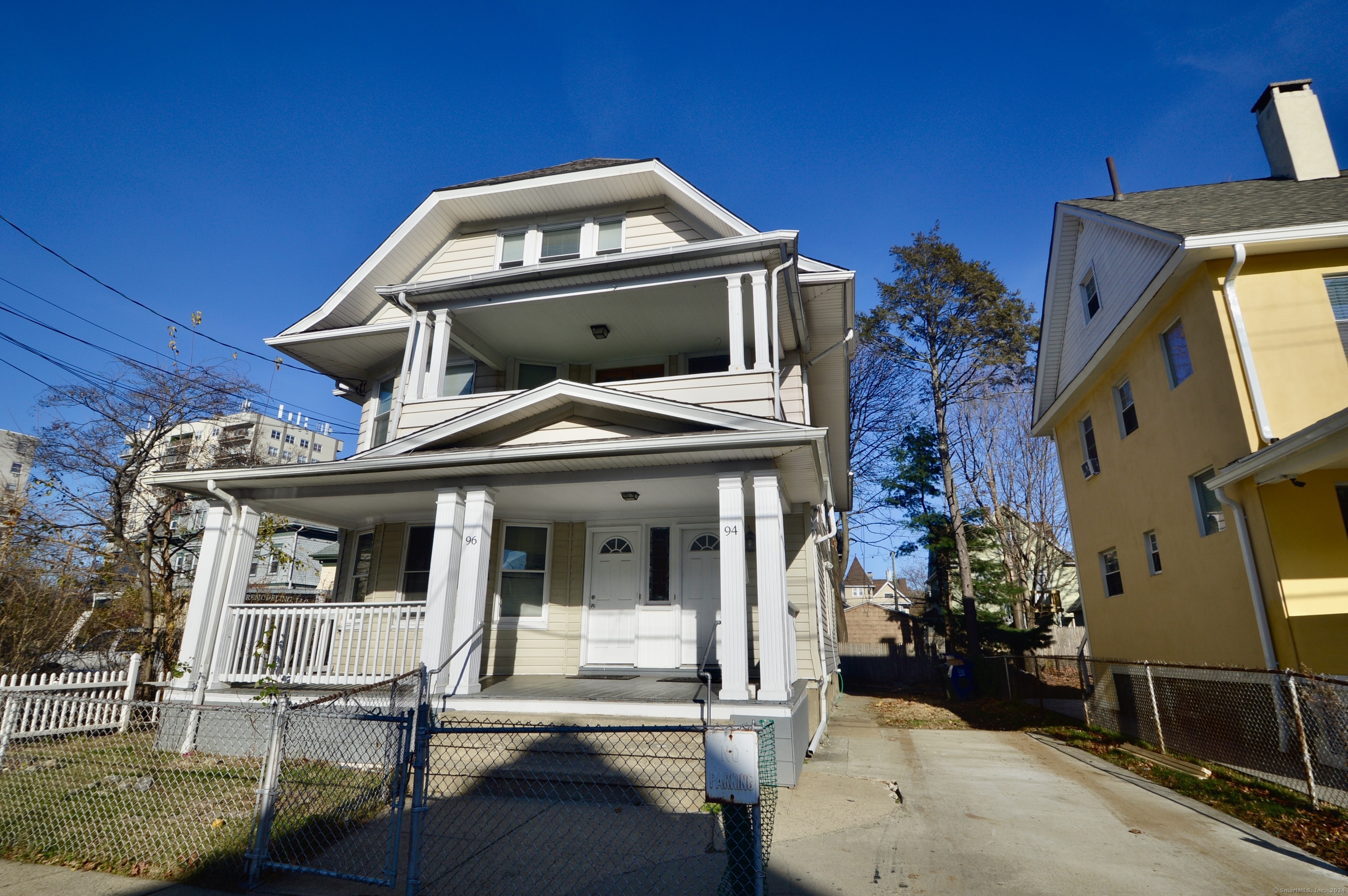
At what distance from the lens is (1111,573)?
1270 cm

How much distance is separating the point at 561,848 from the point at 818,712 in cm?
574

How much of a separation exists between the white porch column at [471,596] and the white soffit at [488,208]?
560 cm

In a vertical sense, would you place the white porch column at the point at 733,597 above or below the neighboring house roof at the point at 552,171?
below

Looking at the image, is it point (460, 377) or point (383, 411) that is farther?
point (383, 411)

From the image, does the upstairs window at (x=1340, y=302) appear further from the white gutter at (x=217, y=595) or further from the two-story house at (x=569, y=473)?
the white gutter at (x=217, y=595)

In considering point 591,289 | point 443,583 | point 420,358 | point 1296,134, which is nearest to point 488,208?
point 420,358

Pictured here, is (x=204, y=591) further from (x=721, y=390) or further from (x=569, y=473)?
(x=721, y=390)

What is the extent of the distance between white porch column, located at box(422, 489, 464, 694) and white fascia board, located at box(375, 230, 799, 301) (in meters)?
3.27

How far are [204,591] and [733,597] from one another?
7096 millimetres

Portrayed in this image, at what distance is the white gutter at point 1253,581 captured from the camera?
776cm

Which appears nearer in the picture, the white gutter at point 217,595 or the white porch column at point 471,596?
the white porch column at point 471,596

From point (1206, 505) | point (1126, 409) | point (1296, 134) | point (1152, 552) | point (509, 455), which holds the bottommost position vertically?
point (1152, 552)

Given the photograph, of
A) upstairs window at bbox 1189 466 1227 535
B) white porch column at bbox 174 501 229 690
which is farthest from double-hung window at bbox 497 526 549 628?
upstairs window at bbox 1189 466 1227 535

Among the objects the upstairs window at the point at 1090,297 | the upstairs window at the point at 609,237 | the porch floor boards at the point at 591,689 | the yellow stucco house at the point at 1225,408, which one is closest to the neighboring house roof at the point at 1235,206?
the yellow stucco house at the point at 1225,408
